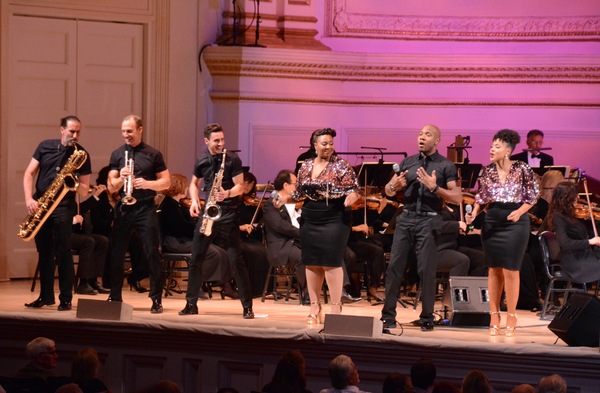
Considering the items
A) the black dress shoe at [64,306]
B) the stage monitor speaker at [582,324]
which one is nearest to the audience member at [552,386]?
the stage monitor speaker at [582,324]

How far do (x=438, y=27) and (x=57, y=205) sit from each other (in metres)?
5.54

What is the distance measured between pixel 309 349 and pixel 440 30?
603 centimetres

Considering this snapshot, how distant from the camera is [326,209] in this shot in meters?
8.32

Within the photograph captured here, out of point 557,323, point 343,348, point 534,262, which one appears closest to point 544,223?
point 534,262

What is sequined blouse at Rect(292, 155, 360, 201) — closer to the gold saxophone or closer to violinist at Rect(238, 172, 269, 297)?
the gold saxophone

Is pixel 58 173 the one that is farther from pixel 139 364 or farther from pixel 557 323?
pixel 557 323

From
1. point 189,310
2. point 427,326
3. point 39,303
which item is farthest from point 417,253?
point 39,303

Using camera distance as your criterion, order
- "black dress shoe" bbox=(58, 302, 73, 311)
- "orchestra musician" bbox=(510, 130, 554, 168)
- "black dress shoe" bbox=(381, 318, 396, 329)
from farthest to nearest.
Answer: "orchestra musician" bbox=(510, 130, 554, 168)
"black dress shoe" bbox=(58, 302, 73, 311)
"black dress shoe" bbox=(381, 318, 396, 329)

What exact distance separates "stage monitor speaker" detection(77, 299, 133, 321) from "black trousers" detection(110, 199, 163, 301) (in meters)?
0.60

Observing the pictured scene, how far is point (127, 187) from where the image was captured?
8.84m

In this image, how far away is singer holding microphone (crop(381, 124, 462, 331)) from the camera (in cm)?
831

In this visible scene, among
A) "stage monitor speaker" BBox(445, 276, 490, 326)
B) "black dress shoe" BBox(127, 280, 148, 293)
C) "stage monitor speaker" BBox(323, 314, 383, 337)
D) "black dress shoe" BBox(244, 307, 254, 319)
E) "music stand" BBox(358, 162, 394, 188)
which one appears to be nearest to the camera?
"stage monitor speaker" BBox(323, 314, 383, 337)

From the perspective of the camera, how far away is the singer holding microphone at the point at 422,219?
8312mm

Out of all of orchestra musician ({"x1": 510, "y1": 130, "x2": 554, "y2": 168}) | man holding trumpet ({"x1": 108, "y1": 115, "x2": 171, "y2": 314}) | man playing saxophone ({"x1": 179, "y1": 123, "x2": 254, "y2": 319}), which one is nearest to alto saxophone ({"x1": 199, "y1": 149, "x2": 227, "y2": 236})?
man playing saxophone ({"x1": 179, "y1": 123, "x2": 254, "y2": 319})
